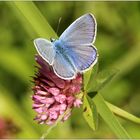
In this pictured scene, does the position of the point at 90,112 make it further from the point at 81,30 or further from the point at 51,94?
the point at 81,30

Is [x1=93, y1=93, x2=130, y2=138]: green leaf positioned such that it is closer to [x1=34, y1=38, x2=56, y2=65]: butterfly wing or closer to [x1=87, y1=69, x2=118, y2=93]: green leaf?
[x1=87, y1=69, x2=118, y2=93]: green leaf

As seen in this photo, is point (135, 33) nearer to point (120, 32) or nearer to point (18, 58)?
point (120, 32)

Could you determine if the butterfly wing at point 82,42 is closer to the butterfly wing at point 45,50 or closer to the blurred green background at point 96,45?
the butterfly wing at point 45,50

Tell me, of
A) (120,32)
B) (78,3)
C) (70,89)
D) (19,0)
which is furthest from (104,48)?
(70,89)

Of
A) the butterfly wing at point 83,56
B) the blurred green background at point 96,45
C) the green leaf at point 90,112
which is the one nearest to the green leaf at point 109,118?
the green leaf at point 90,112

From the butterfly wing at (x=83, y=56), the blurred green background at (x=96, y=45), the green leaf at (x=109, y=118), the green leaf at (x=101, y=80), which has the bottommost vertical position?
the blurred green background at (x=96, y=45)

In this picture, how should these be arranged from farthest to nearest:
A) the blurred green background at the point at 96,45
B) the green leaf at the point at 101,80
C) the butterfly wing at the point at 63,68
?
the blurred green background at the point at 96,45 → the green leaf at the point at 101,80 → the butterfly wing at the point at 63,68

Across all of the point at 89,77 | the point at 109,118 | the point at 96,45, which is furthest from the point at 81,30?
the point at 96,45

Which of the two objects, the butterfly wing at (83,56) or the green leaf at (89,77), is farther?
the green leaf at (89,77)
